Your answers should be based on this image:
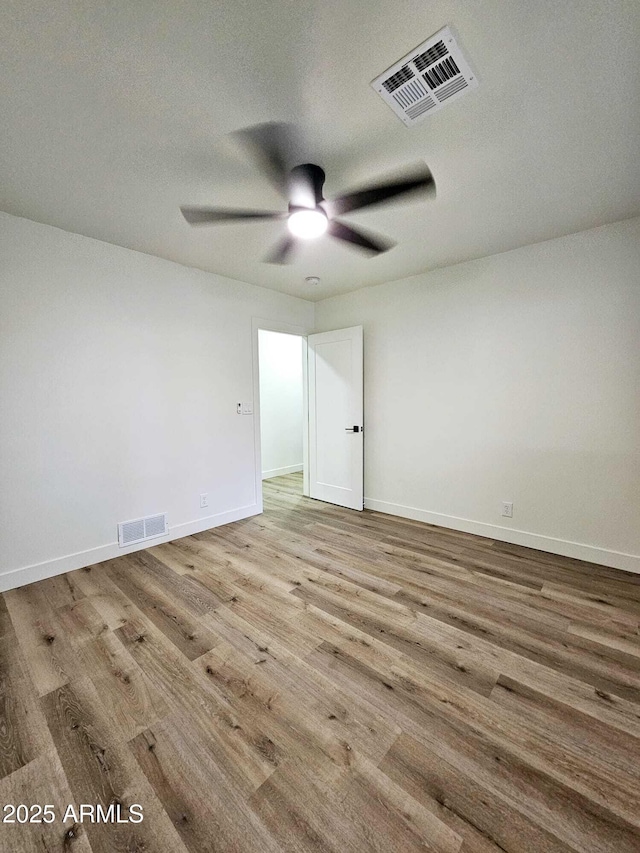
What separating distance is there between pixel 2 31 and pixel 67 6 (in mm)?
285

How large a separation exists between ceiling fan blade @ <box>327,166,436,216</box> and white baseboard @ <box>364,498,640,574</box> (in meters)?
2.84

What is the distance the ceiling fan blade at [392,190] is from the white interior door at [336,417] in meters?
1.97

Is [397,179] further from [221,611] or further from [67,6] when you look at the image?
[221,611]

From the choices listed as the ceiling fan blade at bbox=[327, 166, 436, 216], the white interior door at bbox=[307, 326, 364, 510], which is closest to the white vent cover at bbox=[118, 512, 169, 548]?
the white interior door at bbox=[307, 326, 364, 510]

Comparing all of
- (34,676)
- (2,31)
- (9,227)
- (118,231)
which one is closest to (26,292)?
(9,227)

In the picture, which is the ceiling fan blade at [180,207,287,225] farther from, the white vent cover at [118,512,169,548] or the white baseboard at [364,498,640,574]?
the white baseboard at [364,498,640,574]

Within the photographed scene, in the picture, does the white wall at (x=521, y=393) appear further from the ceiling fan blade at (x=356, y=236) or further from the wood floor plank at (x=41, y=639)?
the wood floor plank at (x=41, y=639)

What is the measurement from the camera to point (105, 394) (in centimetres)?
284

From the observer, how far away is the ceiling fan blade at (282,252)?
2.61m

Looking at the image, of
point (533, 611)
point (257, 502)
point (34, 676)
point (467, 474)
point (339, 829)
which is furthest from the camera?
point (257, 502)

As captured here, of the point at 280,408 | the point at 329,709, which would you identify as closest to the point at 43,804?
the point at 329,709

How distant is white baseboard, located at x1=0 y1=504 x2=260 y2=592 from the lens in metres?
2.45

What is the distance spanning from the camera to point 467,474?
337 centimetres

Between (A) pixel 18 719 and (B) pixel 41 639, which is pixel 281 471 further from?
(A) pixel 18 719
